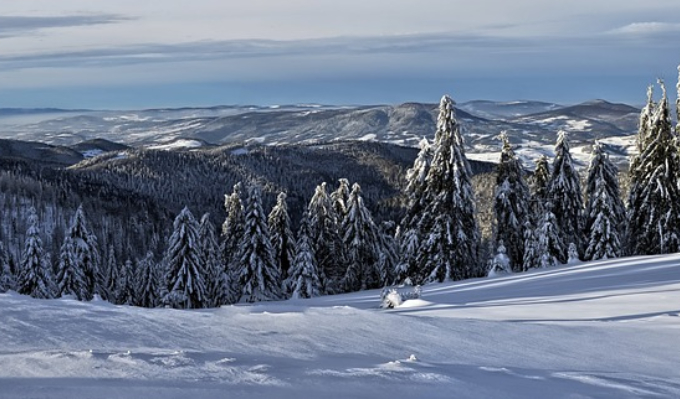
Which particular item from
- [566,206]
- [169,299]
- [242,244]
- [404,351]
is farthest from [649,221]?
[404,351]

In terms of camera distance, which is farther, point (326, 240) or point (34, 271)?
point (326, 240)

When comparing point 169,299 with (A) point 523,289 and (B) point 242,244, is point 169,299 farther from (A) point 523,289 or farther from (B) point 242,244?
Result: (A) point 523,289

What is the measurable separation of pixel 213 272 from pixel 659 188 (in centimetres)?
2792

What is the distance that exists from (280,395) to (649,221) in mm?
33505

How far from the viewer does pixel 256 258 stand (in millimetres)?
39250

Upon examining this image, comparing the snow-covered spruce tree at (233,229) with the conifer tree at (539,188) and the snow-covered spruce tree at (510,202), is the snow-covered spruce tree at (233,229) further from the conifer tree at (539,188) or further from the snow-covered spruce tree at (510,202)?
the conifer tree at (539,188)

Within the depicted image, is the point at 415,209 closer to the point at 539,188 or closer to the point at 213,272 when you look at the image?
the point at 539,188

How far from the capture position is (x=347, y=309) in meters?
8.87

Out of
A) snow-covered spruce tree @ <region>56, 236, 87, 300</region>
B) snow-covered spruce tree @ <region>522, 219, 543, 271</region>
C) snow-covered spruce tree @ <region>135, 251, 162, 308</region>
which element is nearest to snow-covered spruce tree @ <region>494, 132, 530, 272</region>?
snow-covered spruce tree @ <region>522, 219, 543, 271</region>

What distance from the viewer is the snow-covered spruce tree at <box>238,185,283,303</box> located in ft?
128

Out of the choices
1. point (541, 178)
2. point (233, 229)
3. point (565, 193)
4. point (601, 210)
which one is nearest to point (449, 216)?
point (565, 193)

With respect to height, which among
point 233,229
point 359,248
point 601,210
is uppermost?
point 601,210

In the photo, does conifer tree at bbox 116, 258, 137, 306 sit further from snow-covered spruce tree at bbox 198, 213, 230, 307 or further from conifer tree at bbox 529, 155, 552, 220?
conifer tree at bbox 529, 155, 552, 220

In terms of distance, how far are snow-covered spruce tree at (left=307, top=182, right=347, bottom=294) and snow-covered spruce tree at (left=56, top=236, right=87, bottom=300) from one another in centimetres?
1705
